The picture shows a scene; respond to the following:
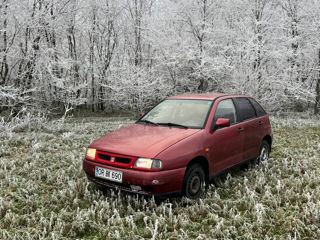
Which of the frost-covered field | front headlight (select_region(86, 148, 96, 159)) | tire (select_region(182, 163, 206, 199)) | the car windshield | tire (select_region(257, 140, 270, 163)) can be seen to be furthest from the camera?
tire (select_region(257, 140, 270, 163))

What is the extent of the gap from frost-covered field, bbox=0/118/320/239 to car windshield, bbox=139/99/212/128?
1216mm

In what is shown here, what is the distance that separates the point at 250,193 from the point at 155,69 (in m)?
16.9

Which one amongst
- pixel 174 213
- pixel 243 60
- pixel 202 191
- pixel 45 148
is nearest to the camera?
pixel 174 213

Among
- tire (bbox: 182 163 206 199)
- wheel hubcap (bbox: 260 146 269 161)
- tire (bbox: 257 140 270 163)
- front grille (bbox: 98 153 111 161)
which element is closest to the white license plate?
front grille (bbox: 98 153 111 161)

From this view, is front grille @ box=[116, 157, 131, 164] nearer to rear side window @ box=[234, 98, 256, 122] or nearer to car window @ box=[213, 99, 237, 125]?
car window @ box=[213, 99, 237, 125]

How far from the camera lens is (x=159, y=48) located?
20.3m

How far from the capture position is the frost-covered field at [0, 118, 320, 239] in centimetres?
380

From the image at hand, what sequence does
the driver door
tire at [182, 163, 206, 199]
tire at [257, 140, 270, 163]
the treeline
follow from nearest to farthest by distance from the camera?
tire at [182, 163, 206, 199], the driver door, tire at [257, 140, 270, 163], the treeline

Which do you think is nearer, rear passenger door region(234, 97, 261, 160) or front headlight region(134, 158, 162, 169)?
front headlight region(134, 158, 162, 169)

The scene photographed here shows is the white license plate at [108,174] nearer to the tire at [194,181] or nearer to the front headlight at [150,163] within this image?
the front headlight at [150,163]

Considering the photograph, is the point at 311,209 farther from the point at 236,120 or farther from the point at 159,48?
the point at 159,48

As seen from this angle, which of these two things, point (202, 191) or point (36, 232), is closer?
point (36, 232)

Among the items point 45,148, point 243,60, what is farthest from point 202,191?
point 243,60

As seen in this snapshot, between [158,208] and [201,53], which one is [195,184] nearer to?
[158,208]
